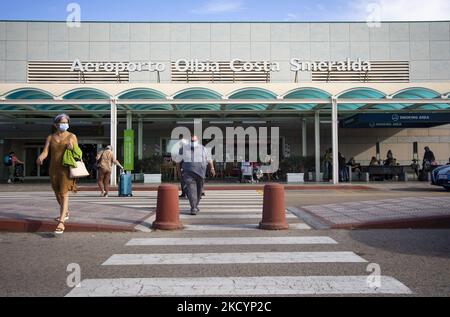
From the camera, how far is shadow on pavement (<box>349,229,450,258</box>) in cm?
638

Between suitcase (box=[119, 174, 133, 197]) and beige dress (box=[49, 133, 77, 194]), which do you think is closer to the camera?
A: beige dress (box=[49, 133, 77, 194])

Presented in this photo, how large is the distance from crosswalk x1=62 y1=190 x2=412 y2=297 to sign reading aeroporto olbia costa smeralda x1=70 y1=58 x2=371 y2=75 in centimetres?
2218

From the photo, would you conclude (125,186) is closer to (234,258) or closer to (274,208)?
(274,208)

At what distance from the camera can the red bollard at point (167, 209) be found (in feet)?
26.8

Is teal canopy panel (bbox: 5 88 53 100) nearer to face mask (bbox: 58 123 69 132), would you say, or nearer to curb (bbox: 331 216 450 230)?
face mask (bbox: 58 123 69 132)

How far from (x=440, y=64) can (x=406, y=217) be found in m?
26.8

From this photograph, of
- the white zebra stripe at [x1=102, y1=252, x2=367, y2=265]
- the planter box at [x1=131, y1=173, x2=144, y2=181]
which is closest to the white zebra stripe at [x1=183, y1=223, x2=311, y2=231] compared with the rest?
the white zebra stripe at [x1=102, y1=252, x2=367, y2=265]

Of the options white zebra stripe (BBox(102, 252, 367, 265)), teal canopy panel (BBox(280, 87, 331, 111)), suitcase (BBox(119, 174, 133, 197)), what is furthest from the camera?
teal canopy panel (BBox(280, 87, 331, 111))

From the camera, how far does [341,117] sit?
87.7 feet

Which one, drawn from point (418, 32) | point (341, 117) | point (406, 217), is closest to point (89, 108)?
point (341, 117)

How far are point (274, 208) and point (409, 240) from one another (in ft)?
7.57
